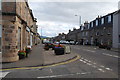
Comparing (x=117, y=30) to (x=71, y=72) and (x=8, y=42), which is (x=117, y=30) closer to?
(x=71, y=72)

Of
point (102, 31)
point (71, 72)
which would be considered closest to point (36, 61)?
point (71, 72)

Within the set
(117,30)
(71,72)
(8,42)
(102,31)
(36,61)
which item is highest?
(102,31)

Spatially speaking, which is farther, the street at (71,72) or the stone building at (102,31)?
the stone building at (102,31)

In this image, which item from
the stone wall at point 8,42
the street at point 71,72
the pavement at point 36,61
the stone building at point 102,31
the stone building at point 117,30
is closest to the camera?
the street at point 71,72

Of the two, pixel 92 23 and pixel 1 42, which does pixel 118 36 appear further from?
pixel 1 42

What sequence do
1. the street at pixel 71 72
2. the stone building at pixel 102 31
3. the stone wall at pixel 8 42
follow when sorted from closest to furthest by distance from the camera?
1. the street at pixel 71 72
2. the stone wall at pixel 8 42
3. the stone building at pixel 102 31

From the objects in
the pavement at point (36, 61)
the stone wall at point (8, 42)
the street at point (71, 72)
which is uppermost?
the stone wall at point (8, 42)

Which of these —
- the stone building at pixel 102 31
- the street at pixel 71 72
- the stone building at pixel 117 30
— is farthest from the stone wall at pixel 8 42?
the stone building at pixel 102 31

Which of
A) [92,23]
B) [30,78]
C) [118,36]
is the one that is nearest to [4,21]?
[30,78]

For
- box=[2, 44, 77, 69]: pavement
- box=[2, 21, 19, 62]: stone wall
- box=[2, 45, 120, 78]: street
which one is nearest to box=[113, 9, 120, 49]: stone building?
box=[2, 44, 77, 69]: pavement

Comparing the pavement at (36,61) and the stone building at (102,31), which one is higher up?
the stone building at (102,31)

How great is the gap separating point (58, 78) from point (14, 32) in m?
5.97

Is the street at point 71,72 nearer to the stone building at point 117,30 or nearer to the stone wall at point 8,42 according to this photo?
the stone wall at point 8,42

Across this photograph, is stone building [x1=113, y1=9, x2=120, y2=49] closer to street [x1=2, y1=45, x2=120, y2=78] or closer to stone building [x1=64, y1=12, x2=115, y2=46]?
stone building [x1=64, y1=12, x2=115, y2=46]
